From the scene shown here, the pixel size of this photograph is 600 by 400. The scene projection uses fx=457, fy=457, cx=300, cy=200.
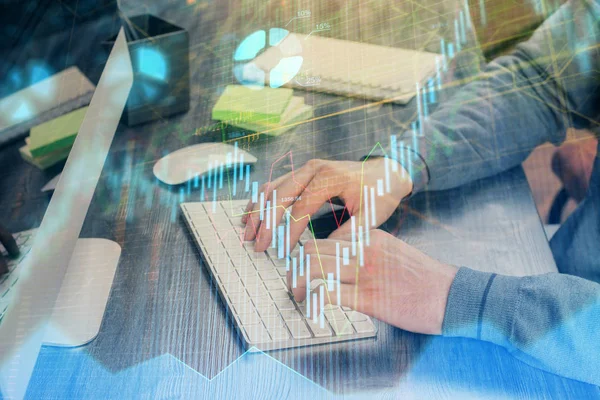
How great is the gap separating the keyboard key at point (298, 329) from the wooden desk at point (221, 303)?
0.01 metres

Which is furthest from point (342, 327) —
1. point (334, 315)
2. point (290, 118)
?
point (290, 118)

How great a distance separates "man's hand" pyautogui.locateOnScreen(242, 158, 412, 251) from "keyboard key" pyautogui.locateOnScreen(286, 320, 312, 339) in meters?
0.09

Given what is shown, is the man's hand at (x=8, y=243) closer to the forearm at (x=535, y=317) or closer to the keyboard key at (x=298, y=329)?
the keyboard key at (x=298, y=329)

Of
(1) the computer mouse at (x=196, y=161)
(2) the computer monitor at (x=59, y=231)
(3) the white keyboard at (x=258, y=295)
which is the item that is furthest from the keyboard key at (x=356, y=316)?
(2) the computer monitor at (x=59, y=231)

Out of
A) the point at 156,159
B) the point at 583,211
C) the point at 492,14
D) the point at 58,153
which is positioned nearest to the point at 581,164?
the point at 583,211

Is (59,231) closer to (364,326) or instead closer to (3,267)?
(3,267)

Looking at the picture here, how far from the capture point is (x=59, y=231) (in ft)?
1.72

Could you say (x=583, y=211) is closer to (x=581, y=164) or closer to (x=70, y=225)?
(x=581, y=164)

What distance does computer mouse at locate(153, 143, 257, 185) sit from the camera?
21.7 inches

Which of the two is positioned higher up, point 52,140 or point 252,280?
point 52,140

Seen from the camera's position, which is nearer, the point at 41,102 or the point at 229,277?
the point at 229,277

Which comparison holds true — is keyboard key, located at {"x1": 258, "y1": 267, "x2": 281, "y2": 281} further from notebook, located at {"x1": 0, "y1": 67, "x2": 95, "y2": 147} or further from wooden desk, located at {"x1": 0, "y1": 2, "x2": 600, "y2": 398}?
notebook, located at {"x1": 0, "y1": 67, "x2": 95, "y2": 147}

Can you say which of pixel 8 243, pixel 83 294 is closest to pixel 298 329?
pixel 83 294

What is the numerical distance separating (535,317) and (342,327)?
18 centimetres
